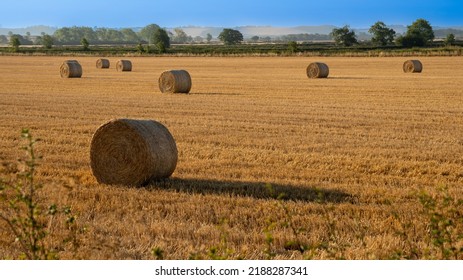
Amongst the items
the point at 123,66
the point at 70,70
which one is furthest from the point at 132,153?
the point at 123,66

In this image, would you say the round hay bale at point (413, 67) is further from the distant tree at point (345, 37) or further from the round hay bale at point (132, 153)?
the distant tree at point (345, 37)

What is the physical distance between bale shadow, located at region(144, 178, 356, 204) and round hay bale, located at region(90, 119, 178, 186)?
0.24m

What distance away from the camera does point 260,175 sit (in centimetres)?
1138

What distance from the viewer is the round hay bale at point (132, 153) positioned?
10.7 metres

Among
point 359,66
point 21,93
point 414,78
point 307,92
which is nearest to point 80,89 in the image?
point 21,93

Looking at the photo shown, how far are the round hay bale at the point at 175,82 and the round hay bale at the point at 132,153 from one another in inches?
684

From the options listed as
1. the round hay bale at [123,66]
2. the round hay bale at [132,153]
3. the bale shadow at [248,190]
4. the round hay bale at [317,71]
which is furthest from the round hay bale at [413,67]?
the bale shadow at [248,190]

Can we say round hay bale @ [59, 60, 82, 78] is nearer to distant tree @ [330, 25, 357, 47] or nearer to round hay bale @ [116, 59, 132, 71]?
round hay bale @ [116, 59, 132, 71]

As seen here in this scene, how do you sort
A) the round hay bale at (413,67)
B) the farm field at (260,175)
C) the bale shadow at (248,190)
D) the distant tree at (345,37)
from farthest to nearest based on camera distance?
the distant tree at (345,37) → the round hay bale at (413,67) → the bale shadow at (248,190) → the farm field at (260,175)

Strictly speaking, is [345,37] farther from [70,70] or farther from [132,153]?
[132,153]

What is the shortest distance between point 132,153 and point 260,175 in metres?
2.05

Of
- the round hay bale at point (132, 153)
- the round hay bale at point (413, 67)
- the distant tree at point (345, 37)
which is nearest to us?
the round hay bale at point (132, 153)

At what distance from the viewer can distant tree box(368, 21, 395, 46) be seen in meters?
108

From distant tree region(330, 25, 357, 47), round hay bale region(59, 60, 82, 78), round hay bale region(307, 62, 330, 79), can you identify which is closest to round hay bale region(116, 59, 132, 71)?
round hay bale region(59, 60, 82, 78)
